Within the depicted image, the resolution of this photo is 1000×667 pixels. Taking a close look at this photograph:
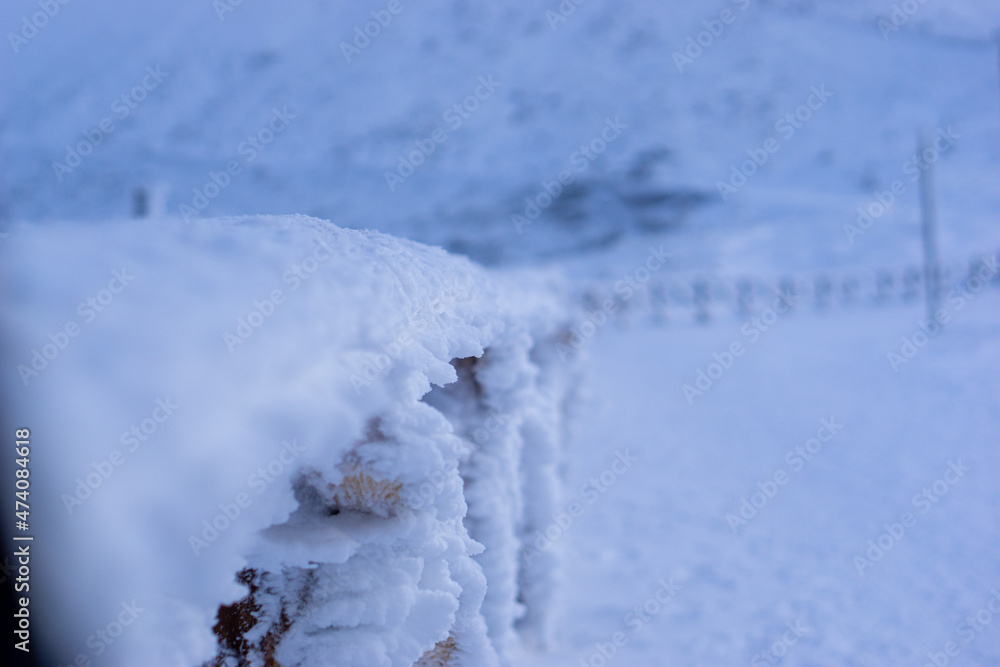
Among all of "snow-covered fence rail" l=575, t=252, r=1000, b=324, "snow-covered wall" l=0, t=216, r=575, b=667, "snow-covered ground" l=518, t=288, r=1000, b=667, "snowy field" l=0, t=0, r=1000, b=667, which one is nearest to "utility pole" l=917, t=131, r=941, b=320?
"snowy field" l=0, t=0, r=1000, b=667

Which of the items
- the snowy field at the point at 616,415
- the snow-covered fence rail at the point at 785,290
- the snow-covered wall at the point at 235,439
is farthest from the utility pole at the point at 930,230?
the snow-covered wall at the point at 235,439

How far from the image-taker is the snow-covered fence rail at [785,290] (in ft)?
45.2

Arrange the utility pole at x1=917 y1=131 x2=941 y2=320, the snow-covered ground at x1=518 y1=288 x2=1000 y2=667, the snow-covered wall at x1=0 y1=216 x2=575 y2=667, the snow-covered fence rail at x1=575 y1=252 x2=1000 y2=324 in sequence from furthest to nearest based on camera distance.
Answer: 1. the snow-covered fence rail at x1=575 y1=252 x2=1000 y2=324
2. the utility pole at x1=917 y1=131 x2=941 y2=320
3. the snow-covered ground at x1=518 y1=288 x2=1000 y2=667
4. the snow-covered wall at x1=0 y1=216 x2=575 y2=667

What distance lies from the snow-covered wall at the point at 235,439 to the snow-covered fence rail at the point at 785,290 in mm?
12431

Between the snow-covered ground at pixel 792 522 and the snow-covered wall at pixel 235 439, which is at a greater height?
the snow-covered wall at pixel 235 439

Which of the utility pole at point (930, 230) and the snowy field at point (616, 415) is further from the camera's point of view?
the utility pole at point (930, 230)

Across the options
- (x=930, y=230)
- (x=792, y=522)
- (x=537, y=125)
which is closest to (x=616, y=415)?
(x=792, y=522)

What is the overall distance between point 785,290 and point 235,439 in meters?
15.3

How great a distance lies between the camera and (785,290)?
1451 centimetres

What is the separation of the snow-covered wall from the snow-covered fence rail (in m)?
12.4

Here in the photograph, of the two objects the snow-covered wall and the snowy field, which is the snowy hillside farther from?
the snow-covered wall

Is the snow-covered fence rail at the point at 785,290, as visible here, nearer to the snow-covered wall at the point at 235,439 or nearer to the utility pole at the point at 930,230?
the utility pole at the point at 930,230

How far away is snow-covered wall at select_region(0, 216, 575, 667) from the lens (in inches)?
30.4

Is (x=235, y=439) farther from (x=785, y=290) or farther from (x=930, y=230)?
(x=785, y=290)
